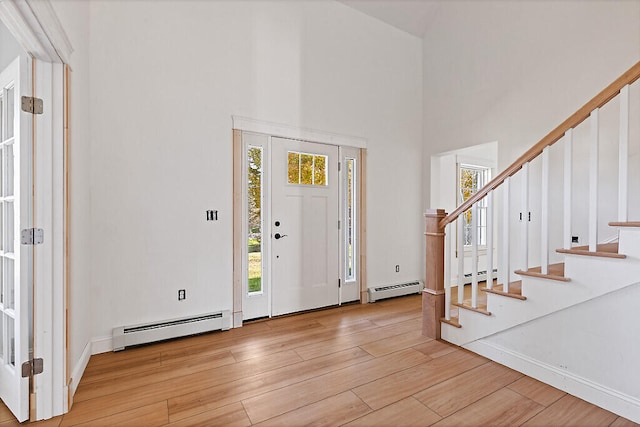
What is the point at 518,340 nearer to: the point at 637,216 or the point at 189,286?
the point at 637,216

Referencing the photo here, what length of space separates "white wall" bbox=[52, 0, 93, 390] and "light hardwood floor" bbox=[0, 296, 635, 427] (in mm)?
340

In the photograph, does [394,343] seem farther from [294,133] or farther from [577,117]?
[294,133]

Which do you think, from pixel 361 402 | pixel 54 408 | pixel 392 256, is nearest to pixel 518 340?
pixel 361 402

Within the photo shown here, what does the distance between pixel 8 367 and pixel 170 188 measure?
5.52 feet

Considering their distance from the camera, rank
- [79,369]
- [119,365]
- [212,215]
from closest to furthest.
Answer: [79,369]
[119,365]
[212,215]

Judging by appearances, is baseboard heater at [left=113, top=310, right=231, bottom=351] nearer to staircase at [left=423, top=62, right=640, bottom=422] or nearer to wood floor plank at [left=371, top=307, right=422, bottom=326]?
wood floor plank at [left=371, top=307, right=422, bottom=326]

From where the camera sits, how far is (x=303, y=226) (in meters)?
3.85

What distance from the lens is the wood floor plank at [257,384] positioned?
199cm

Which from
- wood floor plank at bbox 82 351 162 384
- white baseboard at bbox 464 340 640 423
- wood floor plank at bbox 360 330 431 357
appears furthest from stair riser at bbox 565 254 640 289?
wood floor plank at bbox 82 351 162 384

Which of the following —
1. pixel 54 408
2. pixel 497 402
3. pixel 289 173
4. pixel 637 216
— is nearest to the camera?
pixel 54 408

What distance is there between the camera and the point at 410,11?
14.9ft

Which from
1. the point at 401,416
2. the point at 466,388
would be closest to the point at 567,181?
the point at 466,388

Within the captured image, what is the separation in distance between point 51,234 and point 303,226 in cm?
241

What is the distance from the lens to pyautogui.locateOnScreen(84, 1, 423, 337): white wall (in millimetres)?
2795
